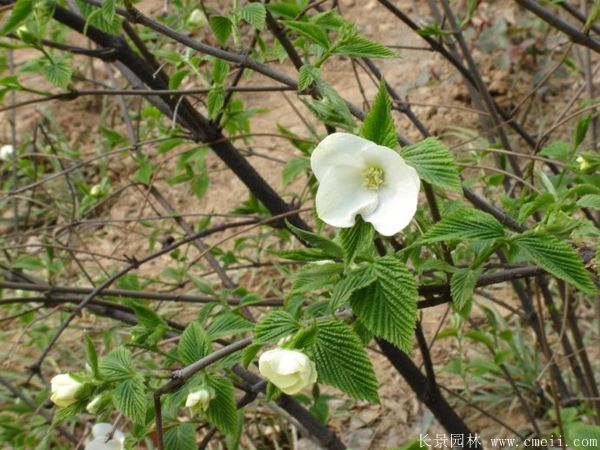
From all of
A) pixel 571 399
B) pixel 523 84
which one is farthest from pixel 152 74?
pixel 523 84

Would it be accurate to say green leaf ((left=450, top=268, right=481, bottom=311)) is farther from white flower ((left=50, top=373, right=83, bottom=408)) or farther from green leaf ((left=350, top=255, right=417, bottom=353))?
white flower ((left=50, top=373, right=83, bottom=408))

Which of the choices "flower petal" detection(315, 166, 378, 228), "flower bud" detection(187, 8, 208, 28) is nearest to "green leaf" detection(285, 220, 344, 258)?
"flower petal" detection(315, 166, 378, 228)

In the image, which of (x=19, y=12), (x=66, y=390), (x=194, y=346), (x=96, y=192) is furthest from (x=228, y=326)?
(x=96, y=192)

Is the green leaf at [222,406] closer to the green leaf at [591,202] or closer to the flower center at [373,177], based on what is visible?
the flower center at [373,177]

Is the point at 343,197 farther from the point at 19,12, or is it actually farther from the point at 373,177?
the point at 19,12

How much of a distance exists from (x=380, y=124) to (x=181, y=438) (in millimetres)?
442

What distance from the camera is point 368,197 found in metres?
0.60

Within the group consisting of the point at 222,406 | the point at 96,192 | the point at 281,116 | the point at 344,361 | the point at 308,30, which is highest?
the point at 308,30

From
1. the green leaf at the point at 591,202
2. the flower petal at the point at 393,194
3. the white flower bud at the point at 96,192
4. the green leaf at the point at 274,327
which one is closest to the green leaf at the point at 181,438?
the green leaf at the point at 274,327

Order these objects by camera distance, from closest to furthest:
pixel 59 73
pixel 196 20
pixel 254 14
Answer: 1. pixel 254 14
2. pixel 59 73
3. pixel 196 20

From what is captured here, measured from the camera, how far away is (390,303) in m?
0.57

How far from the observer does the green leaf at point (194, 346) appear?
0.73 metres

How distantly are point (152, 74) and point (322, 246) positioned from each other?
25.6 inches

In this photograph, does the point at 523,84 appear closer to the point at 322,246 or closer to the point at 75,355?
the point at 75,355
